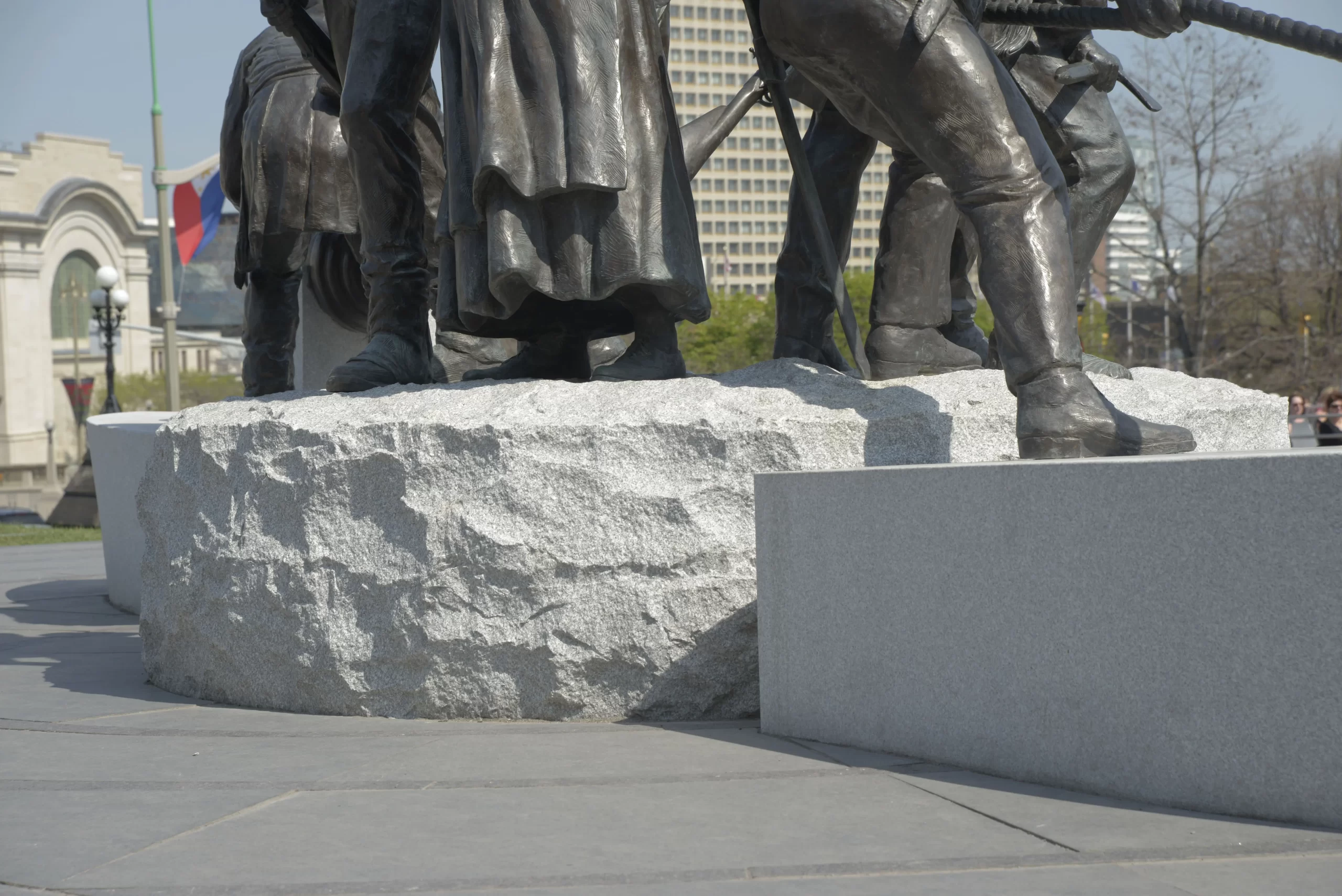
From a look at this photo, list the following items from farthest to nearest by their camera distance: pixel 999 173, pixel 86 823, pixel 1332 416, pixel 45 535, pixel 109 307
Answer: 1. pixel 109 307
2. pixel 45 535
3. pixel 1332 416
4. pixel 999 173
5. pixel 86 823

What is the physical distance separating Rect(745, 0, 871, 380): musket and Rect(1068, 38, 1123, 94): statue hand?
1.18 m

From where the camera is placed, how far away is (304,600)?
3.94 metres

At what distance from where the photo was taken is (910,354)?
16.1ft

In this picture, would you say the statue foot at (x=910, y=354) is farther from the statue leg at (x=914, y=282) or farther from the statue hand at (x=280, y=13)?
the statue hand at (x=280, y=13)

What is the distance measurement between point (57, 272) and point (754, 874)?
8418 centimetres

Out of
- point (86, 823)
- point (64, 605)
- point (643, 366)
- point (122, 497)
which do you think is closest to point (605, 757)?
point (86, 823)

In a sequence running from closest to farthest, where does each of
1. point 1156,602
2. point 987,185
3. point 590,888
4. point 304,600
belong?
point 590,888 < point 1156,602 < point 987,185 < point 304,600

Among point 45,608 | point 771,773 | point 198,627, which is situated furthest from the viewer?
point 45,608

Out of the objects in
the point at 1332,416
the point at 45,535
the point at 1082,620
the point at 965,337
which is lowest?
the point at 45,535

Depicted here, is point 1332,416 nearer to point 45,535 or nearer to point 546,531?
point 45,535

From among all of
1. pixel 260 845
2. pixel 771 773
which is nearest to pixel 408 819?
pixel 260 845

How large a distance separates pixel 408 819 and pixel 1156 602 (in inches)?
53.7

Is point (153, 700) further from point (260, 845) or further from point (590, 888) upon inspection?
point (590, 888)

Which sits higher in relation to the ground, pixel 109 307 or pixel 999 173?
pixel 109 307
